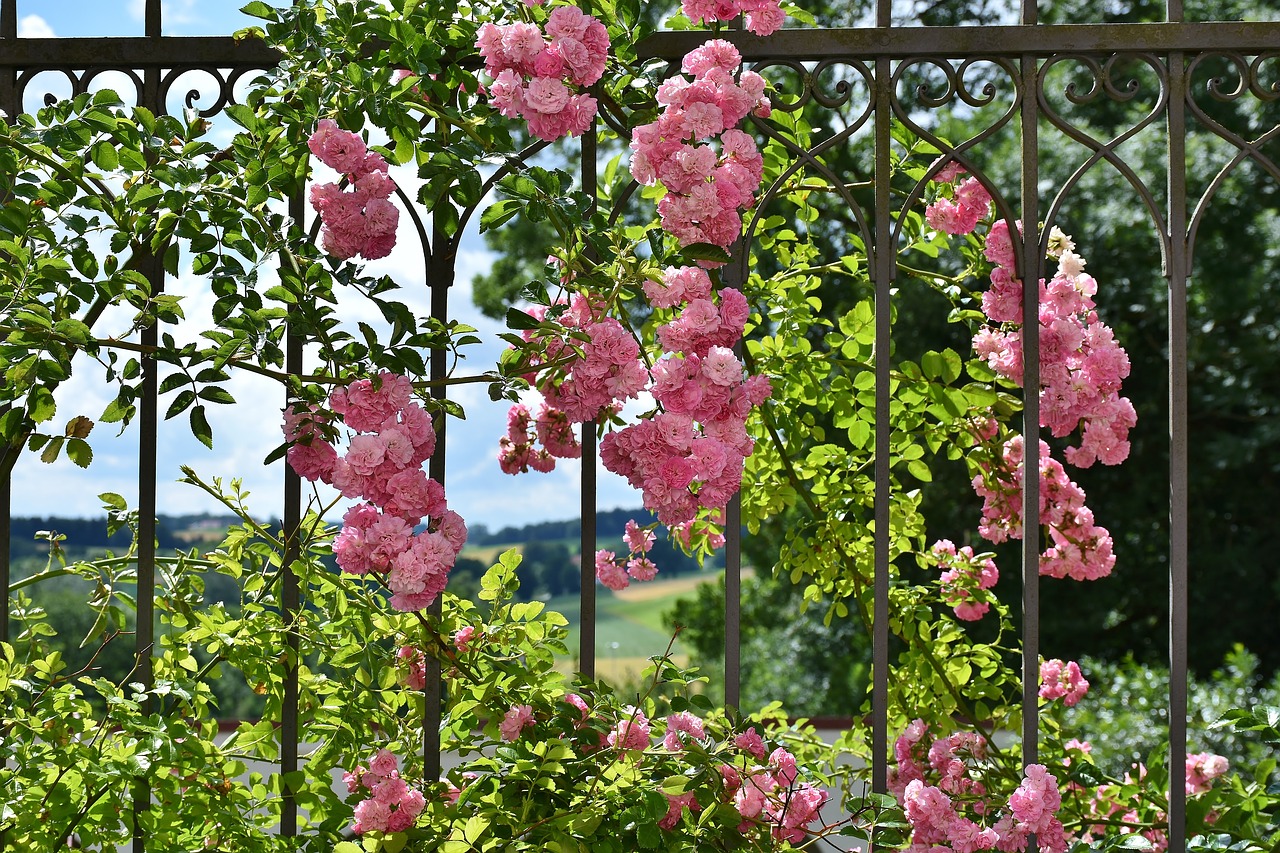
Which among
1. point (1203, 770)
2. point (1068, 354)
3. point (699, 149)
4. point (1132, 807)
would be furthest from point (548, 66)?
point (1203, 770)

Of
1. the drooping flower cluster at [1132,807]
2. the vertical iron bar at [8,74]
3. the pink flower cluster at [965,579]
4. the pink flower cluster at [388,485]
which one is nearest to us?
the pink flower cluster at [388,485]

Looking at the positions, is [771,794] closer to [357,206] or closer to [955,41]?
[357,206]

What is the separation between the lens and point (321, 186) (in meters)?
1.75

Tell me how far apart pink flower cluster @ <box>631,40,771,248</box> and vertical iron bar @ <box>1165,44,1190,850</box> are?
73 centimetres

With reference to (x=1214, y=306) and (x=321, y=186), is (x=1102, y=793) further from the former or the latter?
(x=1214, y=306)

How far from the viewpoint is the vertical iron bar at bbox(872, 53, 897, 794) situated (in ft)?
6.01

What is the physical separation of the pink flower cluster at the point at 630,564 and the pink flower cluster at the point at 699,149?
67 cm

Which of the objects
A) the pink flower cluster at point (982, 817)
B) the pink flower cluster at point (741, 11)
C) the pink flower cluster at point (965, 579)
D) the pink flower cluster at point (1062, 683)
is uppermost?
the pink flower cluster at point (741, 11)

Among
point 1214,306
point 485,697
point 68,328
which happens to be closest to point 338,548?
point 485,697

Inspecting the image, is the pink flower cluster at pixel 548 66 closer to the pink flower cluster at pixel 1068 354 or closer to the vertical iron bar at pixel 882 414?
the vertical iron bar at pixel 882 414

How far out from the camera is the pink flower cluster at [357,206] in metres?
1.74

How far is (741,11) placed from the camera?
1.82 m

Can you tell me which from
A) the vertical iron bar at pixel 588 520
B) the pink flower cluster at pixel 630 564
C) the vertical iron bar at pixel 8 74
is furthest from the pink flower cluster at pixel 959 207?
the vertical iron bar at pixel 8 74

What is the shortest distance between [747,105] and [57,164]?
3.58 ft
